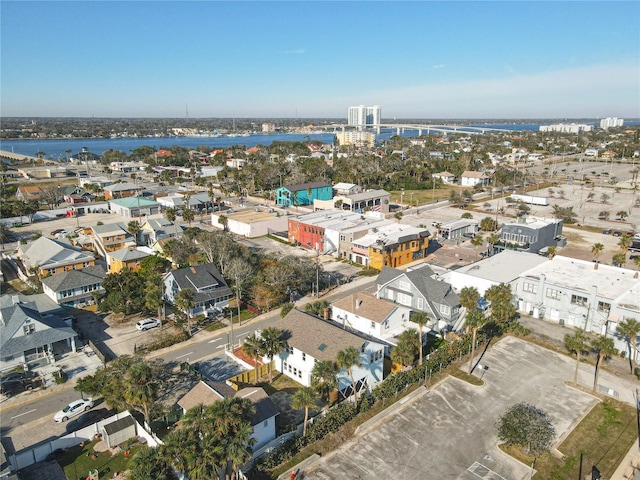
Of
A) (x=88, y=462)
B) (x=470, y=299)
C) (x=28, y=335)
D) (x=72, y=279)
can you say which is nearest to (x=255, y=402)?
(x=88, y=462)

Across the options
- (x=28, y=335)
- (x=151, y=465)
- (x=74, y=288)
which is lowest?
(x=28, y=335)

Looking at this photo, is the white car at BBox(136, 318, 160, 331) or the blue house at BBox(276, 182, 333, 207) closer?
the white car at BBox(136, 318, 160, 331)

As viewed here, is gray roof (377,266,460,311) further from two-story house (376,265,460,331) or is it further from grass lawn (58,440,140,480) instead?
grass lawn (58,440,140,480)

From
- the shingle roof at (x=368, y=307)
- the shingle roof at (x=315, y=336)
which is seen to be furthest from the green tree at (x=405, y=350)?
the shingle roof at (x=368, y=307)

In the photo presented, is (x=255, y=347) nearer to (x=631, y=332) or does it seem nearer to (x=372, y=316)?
(x=372, y=316)

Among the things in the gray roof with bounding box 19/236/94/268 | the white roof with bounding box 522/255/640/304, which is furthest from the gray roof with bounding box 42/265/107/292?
the white roof with bounding box 522/255/640/304

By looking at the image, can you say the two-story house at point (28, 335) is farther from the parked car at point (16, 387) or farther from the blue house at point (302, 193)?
the blue house at point (302, 193)

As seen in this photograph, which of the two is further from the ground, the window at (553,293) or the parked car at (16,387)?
the window at (553,293)
